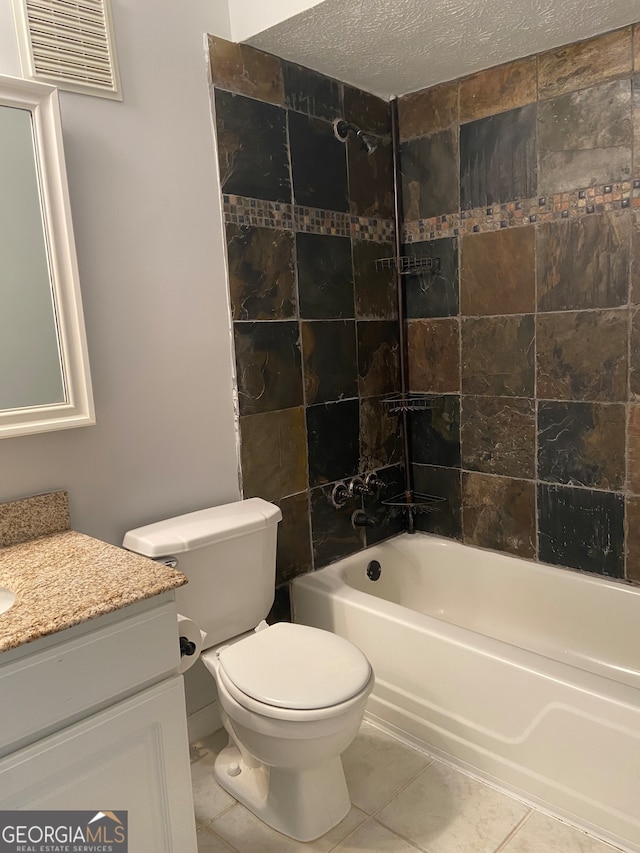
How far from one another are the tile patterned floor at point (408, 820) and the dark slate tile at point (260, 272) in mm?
1464

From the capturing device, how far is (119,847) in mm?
1283

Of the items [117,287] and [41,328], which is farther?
[117,287]

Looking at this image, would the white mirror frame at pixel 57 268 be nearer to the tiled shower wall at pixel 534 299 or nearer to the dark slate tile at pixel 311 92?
the dark slate tile at pixel 311 92

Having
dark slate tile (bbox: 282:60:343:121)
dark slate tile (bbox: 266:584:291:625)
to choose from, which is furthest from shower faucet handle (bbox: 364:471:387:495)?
dark slate tile (bbox: 282:60:343:121)

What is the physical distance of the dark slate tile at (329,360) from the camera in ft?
7.56

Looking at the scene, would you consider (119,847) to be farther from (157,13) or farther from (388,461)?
(157,13)

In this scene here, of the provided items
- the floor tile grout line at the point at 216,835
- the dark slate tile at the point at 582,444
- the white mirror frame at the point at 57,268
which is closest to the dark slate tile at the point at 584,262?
the dark slate tile at the point at 582,444

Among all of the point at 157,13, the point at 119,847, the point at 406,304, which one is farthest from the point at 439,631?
the point at 157,13

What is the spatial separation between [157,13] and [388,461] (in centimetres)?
175

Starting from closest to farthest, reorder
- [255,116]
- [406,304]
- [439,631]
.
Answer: [439,631] → [255,116] → [406,304]

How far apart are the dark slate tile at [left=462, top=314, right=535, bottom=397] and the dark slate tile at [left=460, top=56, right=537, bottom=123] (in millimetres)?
737

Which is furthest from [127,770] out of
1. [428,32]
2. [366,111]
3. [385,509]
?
[366,111]

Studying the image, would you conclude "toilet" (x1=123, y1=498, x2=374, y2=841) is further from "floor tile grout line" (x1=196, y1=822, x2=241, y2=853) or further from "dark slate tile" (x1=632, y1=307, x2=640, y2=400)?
"dark slate tile" (x1=632, y1=307, x2=640, y2=400)

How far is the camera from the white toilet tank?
1790mm
